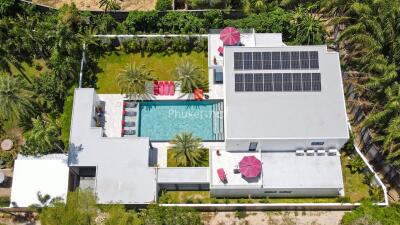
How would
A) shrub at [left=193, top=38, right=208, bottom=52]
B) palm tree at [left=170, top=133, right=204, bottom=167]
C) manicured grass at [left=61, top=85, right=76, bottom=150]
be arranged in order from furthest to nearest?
shrub at [left=193, top=38, right=208, bottom=52] → manicured grass at [left=61, top=85, right=76, bottom=150] → palm tree at [left=170, top=133, right=204, bottom=167]

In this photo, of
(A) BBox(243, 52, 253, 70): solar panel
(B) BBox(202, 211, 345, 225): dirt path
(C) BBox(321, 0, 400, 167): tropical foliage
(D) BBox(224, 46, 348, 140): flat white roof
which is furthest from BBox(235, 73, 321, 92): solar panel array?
(B) BBox(202, 211, 345, 225): dirt path

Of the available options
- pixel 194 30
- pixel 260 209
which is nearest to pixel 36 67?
pixel 194 30

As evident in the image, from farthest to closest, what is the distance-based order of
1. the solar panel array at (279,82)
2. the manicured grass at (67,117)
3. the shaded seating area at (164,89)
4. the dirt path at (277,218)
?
the shaded seating area at (164,89)
the manicured grass at (67,117)
the solar panel array at (279,82)
the dirt path at (277,218)

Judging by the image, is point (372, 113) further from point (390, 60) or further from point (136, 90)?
point (136, 90)

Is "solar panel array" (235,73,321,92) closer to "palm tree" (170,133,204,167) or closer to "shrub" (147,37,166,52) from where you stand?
"palm tree" (170,133,204,167)

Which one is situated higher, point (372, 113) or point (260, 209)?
point (372, 113)

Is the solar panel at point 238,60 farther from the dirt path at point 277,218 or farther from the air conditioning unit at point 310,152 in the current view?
the dirt path at point 277,218

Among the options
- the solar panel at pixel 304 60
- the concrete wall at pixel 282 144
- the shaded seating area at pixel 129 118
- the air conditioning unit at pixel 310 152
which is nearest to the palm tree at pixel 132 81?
the shaded seating area at pixel 129 118
